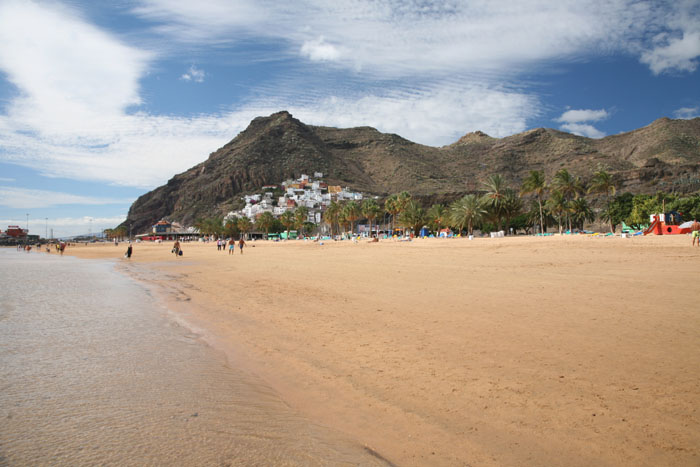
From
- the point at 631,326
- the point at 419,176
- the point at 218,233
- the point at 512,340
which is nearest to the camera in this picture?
the point at 512,340

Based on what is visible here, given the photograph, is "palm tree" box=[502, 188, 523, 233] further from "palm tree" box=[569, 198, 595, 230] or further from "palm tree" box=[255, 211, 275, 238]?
"palm tree" box=[255, 211, 275, 238]

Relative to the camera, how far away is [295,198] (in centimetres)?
17625

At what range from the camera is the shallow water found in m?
3.25

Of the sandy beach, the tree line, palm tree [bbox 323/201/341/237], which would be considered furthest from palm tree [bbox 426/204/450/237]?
the sandy beach

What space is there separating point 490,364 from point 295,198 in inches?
6845

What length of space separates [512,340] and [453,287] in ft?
18.4

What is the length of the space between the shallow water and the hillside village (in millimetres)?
144554

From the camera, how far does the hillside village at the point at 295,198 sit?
161 metres

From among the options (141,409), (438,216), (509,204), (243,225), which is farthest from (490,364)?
(243,225)

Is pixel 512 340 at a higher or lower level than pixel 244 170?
lower

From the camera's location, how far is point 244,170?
198375 millimetres

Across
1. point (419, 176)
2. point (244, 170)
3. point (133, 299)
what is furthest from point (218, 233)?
point (133, 299)

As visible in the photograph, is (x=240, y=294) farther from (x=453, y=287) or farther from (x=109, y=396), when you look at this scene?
(x=109, y=396)

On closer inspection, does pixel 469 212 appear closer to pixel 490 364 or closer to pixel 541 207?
pixel 541 207
